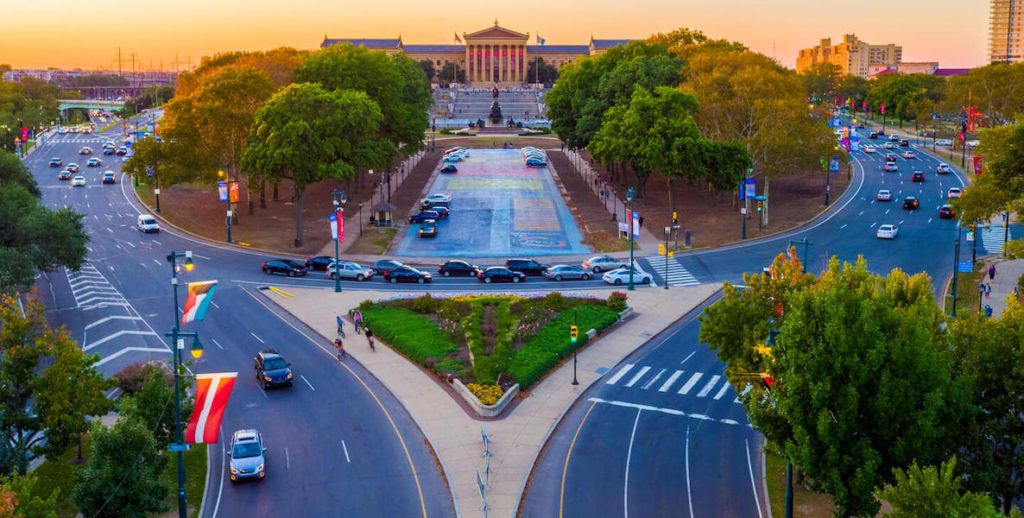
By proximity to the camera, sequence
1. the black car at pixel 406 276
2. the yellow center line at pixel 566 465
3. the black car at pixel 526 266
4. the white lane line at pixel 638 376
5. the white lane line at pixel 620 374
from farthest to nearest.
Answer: the black car at pixel 526 266 < the black car at pixel 406 276 < the white lane line at pixel 620 374 < the white lane line at pixel 638 376 < the yellow center line at pixel 566 465

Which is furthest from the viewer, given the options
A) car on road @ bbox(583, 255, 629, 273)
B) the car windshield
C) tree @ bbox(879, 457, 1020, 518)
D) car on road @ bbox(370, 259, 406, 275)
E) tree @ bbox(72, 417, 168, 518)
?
car on road @ bbox(583, 255, 629, 273)

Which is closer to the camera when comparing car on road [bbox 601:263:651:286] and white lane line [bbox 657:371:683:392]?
white lane line [bbox 657:371:683:392]

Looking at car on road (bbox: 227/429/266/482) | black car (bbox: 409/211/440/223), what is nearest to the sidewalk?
car on road (bbox: 227/429/266/482)

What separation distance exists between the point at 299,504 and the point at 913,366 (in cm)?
1985

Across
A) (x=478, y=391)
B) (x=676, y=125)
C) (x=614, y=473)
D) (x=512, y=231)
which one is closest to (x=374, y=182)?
(x=512, y=231)

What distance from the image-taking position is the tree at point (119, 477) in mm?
26500

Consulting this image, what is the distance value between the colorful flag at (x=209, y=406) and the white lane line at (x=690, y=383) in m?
21.9

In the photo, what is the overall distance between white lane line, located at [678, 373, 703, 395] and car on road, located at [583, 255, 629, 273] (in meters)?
22.4

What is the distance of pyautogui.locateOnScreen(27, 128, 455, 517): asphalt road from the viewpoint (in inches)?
1191

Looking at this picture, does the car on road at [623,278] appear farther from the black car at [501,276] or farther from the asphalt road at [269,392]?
the asphalt road at [269,392]

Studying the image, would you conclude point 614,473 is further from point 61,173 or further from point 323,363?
point 61,173

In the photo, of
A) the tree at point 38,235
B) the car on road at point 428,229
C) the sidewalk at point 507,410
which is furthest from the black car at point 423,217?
the tree at point 38,235

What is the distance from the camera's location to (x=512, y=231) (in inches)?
3140

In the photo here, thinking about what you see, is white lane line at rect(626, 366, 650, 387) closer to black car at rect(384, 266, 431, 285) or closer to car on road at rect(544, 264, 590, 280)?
car on road at rect(544, 264, 590, 280)
